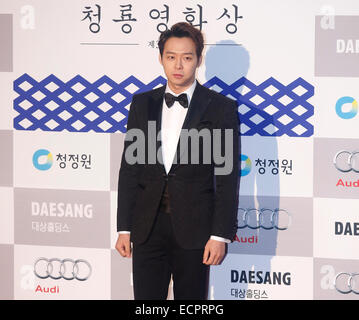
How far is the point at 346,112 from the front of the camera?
3133mm

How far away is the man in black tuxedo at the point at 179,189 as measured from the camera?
2.73 metres

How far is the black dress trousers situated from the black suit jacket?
39 millimetres

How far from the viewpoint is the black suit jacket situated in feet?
8.93

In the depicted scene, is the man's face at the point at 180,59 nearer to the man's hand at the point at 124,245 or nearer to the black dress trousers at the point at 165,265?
the black dress trousers at the point at 165,265

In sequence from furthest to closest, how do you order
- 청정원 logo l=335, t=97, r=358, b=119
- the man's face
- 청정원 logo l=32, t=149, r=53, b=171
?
청정원 logo l=32, t=149, r=53, b=171 < 청정원 logo l=335, t=97, r=358, b=119 < the man's face

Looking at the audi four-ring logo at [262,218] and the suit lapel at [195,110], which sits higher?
the suit lapel at [195,110]

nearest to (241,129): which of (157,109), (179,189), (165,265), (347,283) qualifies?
(157,109)

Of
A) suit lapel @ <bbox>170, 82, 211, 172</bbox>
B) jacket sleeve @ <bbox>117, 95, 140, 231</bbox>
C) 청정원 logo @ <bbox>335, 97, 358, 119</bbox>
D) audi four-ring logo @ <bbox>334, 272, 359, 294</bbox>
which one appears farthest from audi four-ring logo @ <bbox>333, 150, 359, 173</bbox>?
jacket sleeve @ <bbox>117, 95, 140, 231</bbox>

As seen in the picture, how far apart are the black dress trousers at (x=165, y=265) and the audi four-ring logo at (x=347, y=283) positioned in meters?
0.94

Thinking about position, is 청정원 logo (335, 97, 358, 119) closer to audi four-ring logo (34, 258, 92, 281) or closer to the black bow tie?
the black bow tie

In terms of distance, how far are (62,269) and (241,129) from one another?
1.50 metres

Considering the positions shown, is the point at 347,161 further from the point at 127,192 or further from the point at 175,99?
the point at 127,192

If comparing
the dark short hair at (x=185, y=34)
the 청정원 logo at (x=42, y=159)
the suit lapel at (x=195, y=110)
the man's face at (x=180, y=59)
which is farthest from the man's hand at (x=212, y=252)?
the 청정원 logo at (x=42, y=159)
